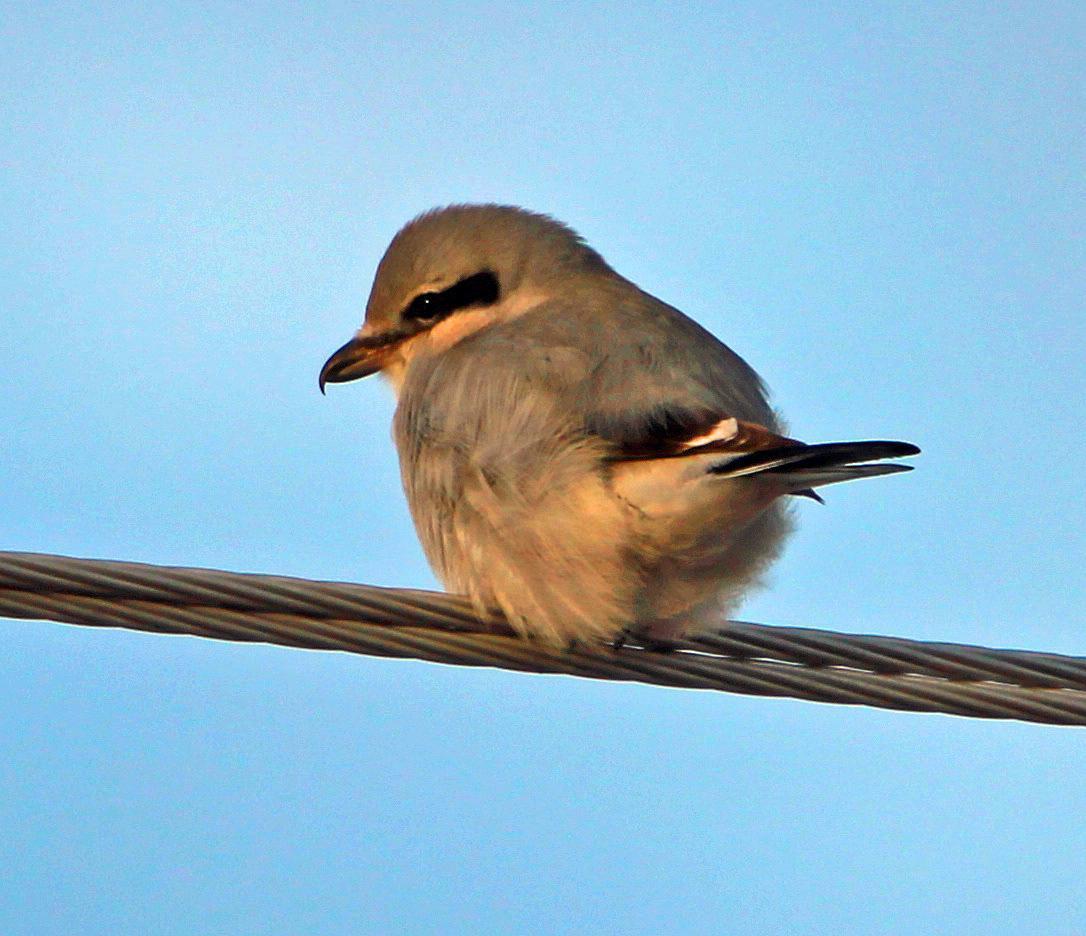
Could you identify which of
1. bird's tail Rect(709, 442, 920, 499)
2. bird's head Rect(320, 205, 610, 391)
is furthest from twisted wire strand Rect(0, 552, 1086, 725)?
bird's head Rect(320, 205, 610, 391)

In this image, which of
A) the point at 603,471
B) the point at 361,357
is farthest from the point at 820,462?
the point at 361,357

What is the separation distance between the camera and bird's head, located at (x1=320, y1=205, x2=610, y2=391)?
4.55 m

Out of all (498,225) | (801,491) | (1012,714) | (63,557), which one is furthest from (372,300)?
(1012,714)

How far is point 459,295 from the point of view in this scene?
180 inches

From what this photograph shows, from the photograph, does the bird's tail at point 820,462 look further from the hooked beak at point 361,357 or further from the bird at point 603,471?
Answer: the hooked beak at point 361,357

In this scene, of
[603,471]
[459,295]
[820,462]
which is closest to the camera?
[820,462]

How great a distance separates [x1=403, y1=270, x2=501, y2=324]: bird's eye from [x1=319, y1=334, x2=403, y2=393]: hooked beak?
14 cm

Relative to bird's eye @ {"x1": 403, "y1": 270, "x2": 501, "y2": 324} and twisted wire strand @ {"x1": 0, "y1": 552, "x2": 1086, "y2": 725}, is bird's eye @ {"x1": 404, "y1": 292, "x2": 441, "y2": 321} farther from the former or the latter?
twisted wire strand @ {"x1": 0, "y1": 552, "x2": 1086, "y2": 725}

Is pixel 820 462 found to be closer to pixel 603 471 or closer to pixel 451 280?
pixel 603 471

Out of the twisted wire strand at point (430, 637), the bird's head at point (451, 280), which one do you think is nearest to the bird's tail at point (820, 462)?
the twisted wire strand at point (430, 637)

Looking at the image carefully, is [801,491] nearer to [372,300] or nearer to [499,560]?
[499,560]

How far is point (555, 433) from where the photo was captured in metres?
A: 3.44

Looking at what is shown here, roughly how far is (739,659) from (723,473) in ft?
1.23

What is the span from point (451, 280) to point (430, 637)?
176cm
